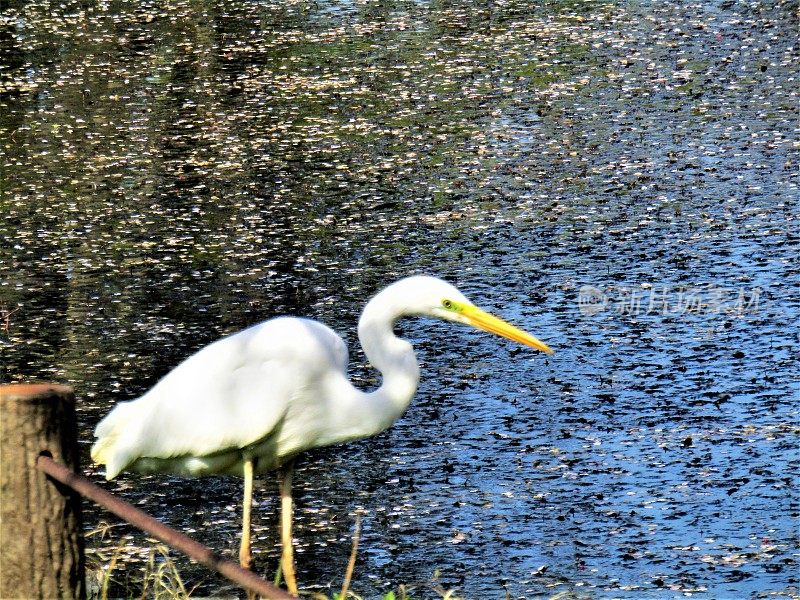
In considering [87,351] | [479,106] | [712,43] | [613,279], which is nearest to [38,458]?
[87,351]

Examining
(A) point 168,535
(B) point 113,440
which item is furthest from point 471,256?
(A) point 168,535

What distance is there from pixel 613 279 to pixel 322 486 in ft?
8.02

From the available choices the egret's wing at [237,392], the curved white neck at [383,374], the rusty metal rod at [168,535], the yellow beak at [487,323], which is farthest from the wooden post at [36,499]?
the yellow beak at [487,323]


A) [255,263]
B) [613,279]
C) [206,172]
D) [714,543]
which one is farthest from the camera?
[206,172]

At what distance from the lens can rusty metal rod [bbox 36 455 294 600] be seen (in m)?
2.59

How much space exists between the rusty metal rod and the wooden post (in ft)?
0.15

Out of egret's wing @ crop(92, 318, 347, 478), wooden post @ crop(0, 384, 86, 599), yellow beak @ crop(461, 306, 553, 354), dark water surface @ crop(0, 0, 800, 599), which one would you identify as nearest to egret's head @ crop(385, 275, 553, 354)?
yellow beak @ crop(461, 306, 553, 354)

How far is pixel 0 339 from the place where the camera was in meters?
6.80

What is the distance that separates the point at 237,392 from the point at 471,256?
357cm

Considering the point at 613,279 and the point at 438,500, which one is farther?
the point at 613,279

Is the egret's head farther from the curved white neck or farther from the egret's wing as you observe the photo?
the egret's wing

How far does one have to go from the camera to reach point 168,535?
2.74 metres

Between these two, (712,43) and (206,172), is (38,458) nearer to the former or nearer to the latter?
(206,172)

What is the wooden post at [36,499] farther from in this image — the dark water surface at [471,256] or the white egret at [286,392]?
the dark water surface at [471,256]
